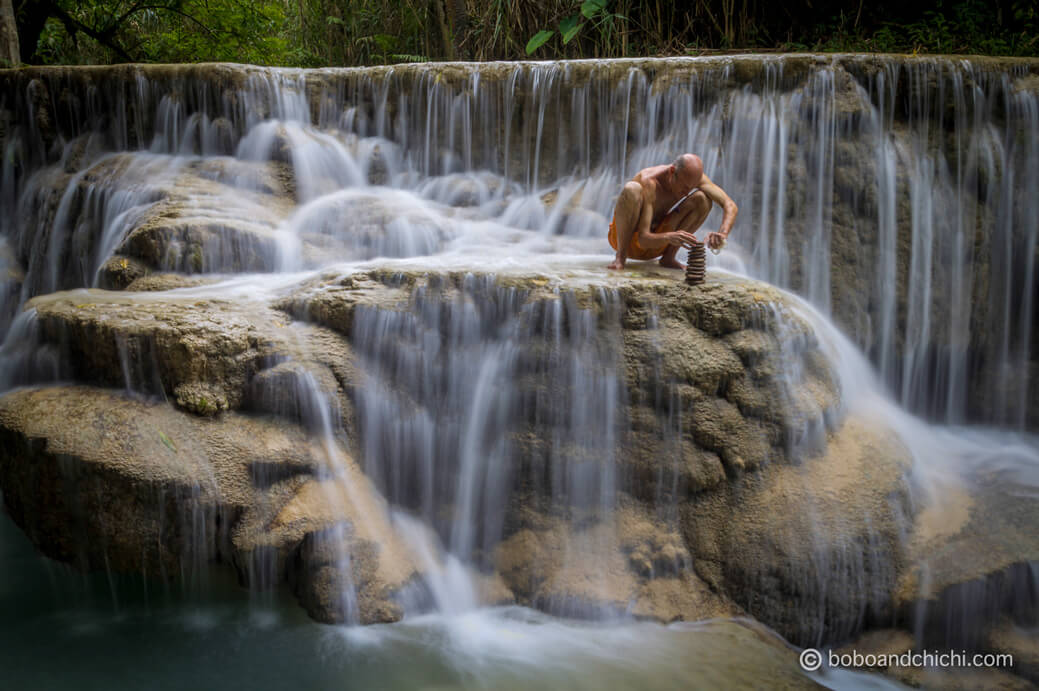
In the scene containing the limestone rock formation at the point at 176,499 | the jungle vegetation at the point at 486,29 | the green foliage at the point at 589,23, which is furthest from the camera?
the green foliage at the point at 589,23

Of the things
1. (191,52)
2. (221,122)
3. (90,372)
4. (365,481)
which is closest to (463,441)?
(365,481)

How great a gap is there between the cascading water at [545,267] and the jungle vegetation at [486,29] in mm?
2814

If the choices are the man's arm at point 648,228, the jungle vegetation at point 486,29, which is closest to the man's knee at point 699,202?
the man's arm at point 648,228

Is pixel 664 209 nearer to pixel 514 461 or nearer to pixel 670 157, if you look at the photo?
pixel 670 157

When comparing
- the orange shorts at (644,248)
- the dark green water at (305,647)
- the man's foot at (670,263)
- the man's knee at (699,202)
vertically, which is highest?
the man's knee at (699,202)

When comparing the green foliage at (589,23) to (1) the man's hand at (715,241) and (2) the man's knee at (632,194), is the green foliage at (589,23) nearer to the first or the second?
(2) the man's knee at (632,194)

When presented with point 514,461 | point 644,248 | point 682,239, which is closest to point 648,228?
point 644,248

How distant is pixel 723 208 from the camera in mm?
4742

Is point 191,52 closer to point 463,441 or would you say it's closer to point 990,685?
point 463,441

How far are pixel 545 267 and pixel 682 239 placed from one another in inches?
37.1

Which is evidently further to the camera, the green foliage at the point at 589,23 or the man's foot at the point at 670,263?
the green foliage at the point at 589,23

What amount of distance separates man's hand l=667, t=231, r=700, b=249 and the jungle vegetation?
17.8 ft

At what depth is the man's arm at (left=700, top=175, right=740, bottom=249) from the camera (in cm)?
440

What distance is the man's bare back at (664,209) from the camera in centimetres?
464
